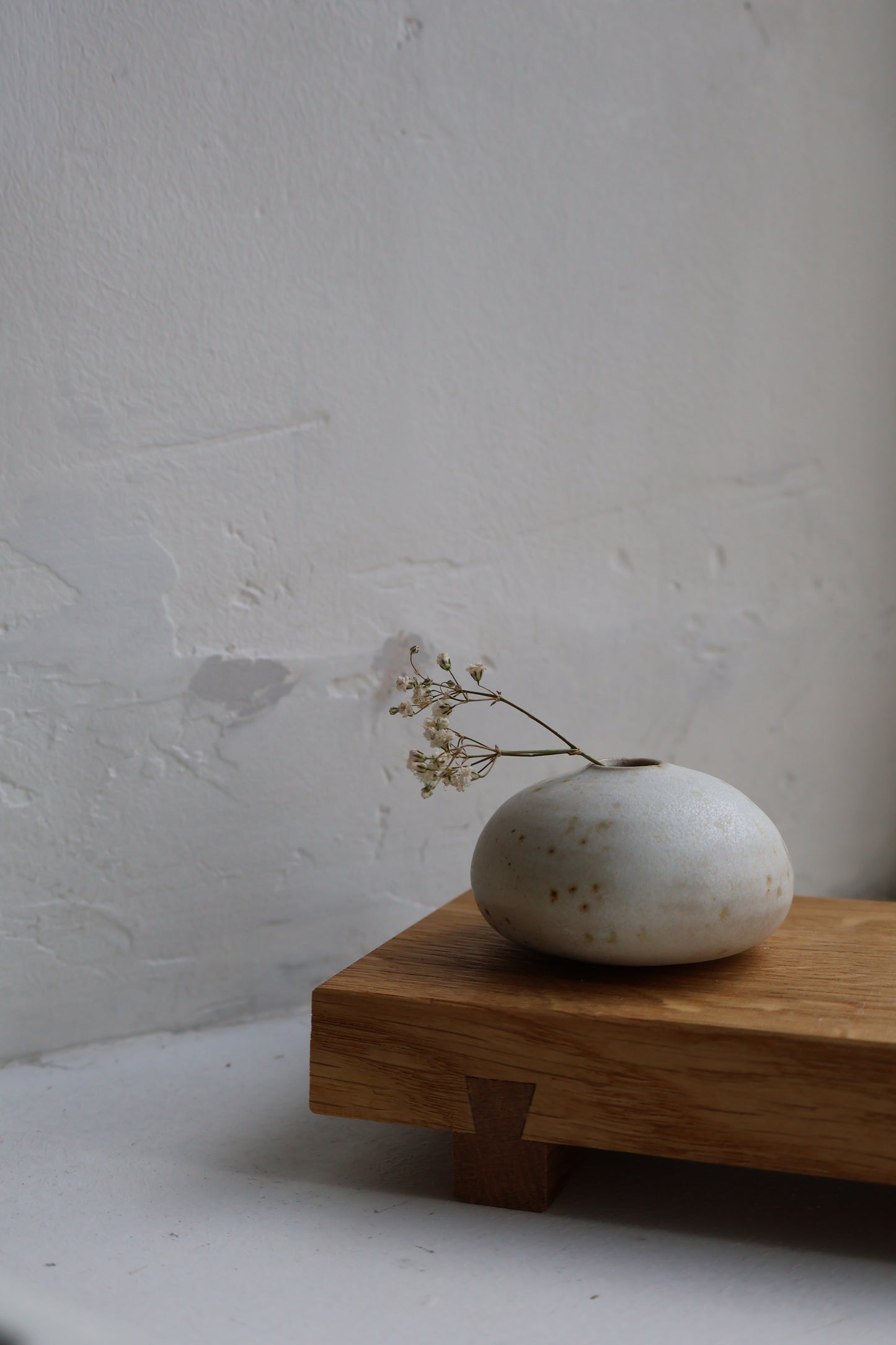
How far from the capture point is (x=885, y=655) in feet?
5.24

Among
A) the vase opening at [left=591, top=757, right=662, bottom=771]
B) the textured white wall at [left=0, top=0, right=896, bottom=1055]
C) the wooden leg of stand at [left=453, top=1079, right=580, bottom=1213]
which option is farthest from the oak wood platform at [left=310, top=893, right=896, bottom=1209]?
the textured white wall at [left=0, top=0, right=896, bottom=1055]

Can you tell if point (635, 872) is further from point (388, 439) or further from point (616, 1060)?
point (388, 439)

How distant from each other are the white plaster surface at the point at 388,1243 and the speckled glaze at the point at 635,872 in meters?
0.19

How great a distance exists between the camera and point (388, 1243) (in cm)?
79

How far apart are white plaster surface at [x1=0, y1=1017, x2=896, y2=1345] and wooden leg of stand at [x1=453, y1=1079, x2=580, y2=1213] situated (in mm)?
14

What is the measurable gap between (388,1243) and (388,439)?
32.4 inches

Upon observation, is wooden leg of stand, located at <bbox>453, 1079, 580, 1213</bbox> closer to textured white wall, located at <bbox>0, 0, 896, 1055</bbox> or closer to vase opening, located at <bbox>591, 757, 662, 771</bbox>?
vase opening, located at <bbox>591, 757, 662, 771</bbox>

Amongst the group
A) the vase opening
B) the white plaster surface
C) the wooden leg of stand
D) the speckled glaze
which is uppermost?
the vase opening

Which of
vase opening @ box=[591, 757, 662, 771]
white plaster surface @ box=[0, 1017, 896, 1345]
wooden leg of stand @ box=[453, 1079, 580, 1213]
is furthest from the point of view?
vase opening @ box=[591, 757, 662, 771]

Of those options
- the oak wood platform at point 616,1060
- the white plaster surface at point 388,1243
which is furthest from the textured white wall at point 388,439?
the oak wood platform at point 616,1060

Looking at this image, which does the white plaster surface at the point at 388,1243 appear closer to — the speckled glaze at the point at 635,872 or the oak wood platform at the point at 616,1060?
the oak wood platform at the point at 616,1060

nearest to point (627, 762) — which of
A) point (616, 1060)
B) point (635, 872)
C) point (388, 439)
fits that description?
point (635, 872)

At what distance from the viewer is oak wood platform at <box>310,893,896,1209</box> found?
0.73 meters

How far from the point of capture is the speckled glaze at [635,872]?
811 mm
